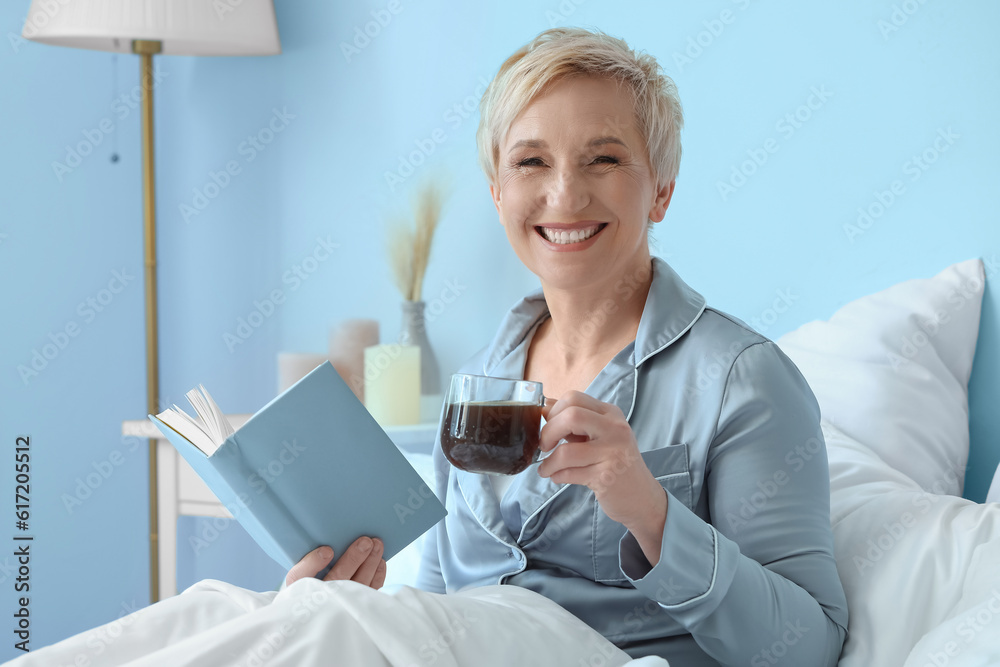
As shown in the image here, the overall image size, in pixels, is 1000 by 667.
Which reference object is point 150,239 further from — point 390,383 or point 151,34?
point 390,383

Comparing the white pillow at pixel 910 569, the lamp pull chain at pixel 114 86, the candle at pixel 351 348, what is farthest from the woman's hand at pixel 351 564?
the lamp pull chain at pixel 114 86

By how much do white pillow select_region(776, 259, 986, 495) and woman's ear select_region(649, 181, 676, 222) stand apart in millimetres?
371

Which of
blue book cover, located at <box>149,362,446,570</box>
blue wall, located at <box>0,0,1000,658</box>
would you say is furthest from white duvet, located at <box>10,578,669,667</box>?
blue wall, located at <box>0,0,1000,658</box>

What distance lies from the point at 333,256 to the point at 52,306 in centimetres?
76

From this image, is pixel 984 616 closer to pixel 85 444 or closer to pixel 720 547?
pixel 720 547

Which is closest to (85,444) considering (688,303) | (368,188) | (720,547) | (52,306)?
(52,306)

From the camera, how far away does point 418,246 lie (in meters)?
2.25

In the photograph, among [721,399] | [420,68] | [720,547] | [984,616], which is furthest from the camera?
[420,68]

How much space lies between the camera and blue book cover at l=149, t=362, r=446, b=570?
0.98 meters

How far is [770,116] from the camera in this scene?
66.1 inches

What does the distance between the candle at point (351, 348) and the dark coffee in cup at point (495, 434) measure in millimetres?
1287

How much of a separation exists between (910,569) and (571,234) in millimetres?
597

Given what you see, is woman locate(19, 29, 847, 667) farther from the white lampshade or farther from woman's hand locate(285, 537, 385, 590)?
the white lampshade

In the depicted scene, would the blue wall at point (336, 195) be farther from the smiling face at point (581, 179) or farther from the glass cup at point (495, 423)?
the glass cup at point (495, 423)
